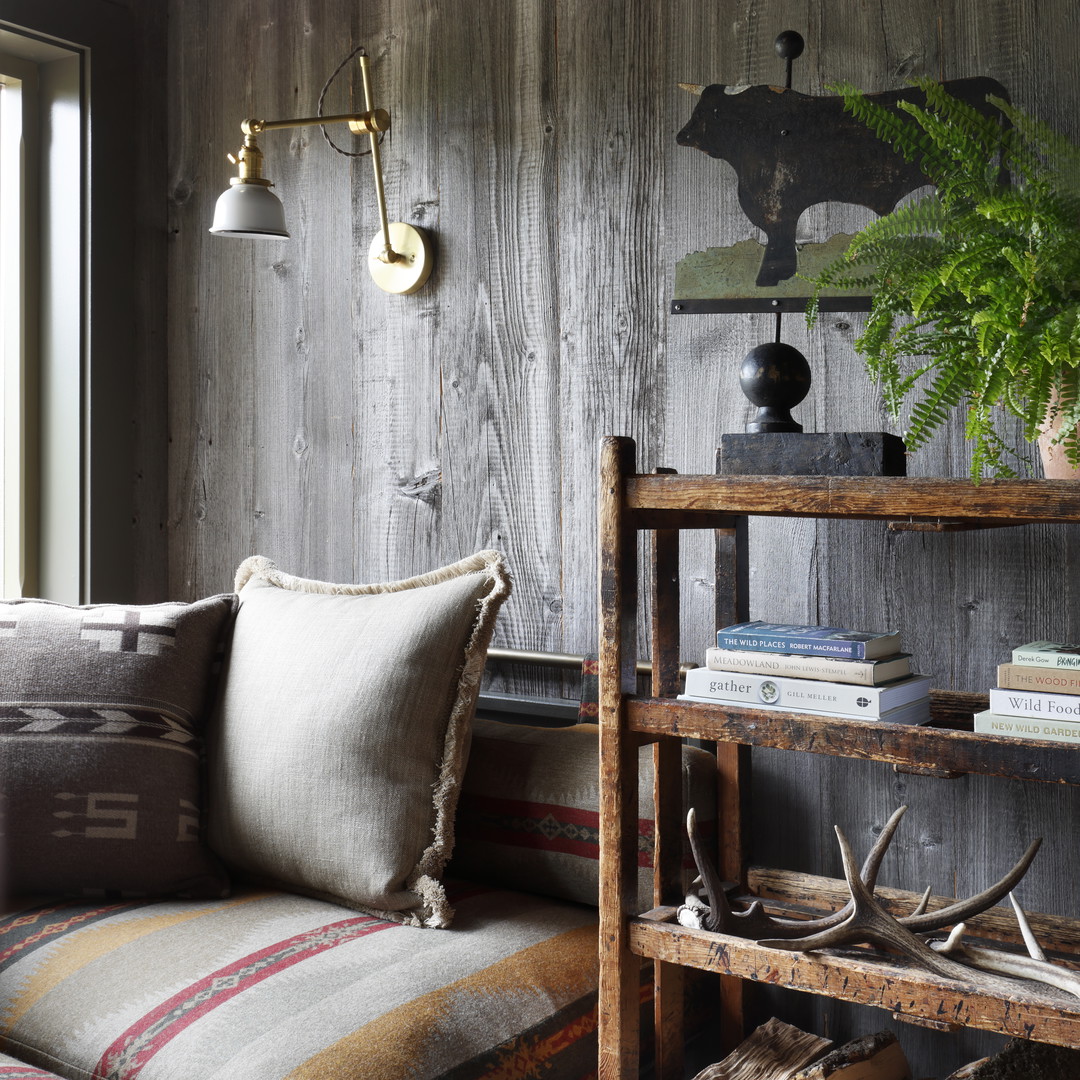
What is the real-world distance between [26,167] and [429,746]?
5.37 feet

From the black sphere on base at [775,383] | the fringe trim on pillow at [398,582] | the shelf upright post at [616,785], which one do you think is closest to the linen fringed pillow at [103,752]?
the fringe trim on pillow at [398,582]

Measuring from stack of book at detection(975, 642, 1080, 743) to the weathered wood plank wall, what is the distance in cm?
44

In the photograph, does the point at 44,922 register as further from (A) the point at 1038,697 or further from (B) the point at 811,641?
(A) the point at 1038,697

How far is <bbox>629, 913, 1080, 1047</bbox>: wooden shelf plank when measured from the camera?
1032 millimetres

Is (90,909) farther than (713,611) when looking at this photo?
No

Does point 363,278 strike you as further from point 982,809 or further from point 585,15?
point 982,809

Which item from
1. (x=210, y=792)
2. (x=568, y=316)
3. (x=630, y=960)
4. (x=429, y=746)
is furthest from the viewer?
(x=568, y=316)

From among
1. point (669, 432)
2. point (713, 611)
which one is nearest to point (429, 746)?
point (713, 611)

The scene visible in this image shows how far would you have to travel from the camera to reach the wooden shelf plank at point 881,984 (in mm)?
1032

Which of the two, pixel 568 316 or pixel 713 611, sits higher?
pixel 568 316

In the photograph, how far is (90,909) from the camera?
4.99 feet

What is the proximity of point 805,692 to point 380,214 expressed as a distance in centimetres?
125

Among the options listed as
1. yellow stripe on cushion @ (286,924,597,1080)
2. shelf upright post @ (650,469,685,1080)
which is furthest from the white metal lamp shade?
yellow stripe on cushion @ (286,924,597,1080)

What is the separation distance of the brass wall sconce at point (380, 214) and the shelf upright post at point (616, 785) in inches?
35.6
